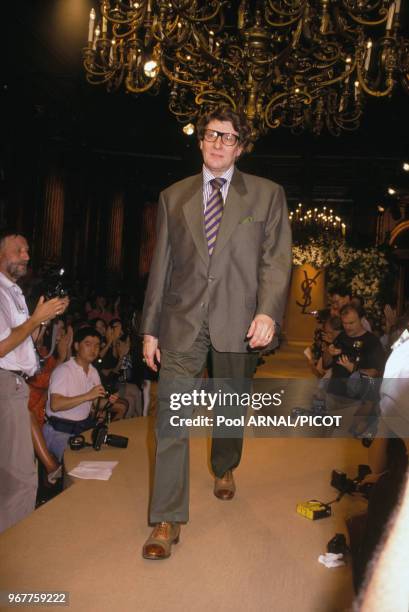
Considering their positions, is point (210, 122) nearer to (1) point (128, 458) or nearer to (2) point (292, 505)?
(2) point (292, 505)

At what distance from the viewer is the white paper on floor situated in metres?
3.05

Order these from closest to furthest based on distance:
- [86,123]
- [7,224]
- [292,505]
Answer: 1. [292,505]
2. [7,224]
3. [86,123]

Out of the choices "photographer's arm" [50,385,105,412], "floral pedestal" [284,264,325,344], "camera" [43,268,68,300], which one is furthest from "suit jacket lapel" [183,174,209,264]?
"floral pedestal" [284,264,325,344]

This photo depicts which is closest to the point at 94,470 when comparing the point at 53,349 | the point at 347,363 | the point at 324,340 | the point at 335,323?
the point at 53,349

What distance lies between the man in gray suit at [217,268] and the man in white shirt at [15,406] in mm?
742

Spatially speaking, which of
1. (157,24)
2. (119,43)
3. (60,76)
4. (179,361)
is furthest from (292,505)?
(60,76)

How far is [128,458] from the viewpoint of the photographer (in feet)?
11.5

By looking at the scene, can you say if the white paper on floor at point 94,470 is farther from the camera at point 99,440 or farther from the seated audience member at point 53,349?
the seated audience member at point 53,349

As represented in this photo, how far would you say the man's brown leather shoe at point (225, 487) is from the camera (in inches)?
110

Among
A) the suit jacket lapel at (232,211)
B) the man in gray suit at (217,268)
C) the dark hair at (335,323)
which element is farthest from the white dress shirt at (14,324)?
the dark hair at (335,323)

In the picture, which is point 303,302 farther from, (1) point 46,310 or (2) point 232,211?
(2) point 232,211

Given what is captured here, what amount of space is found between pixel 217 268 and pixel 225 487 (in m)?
1.10

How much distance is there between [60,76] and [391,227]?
1025 cm

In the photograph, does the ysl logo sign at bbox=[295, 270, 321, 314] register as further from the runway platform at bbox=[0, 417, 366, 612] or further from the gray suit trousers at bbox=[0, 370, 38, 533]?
the gray suit trousers at bbox=[0, 370, 38, 533]
